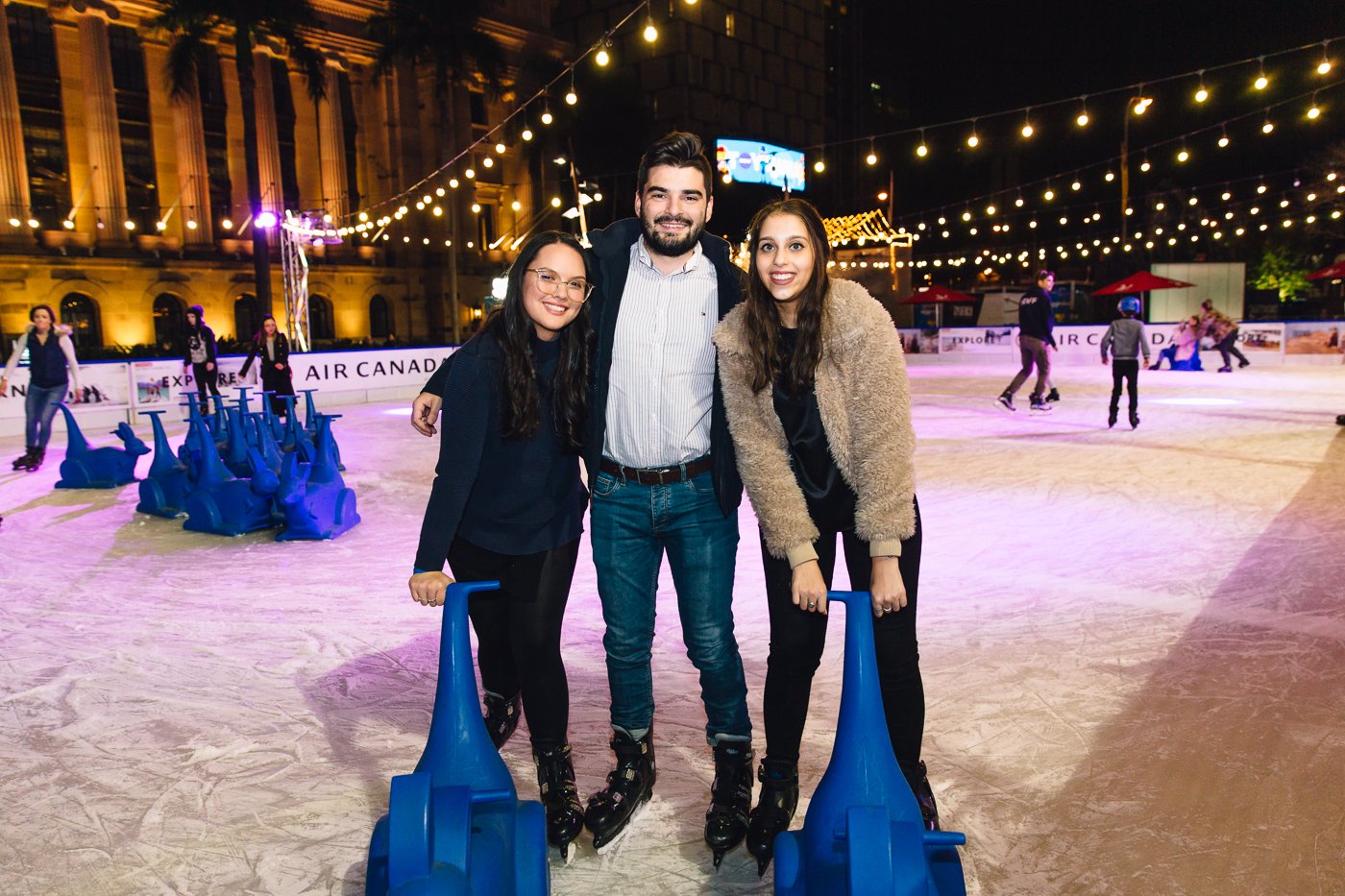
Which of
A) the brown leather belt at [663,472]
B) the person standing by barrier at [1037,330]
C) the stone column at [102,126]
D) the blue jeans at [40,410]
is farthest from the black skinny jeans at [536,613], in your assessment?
the stone column at [102,126]

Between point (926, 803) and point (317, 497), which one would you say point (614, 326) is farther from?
point (317, 497)

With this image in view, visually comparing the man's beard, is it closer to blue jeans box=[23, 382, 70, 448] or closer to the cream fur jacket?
the cream fur jacket

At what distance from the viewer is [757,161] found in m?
35.3

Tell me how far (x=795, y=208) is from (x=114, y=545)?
5421 mm

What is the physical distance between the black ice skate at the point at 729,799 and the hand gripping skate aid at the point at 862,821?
46 centimetres

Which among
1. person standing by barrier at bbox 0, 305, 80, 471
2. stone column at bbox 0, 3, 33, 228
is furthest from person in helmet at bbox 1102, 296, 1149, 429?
stone column at bbox 0, 3, 33, 228

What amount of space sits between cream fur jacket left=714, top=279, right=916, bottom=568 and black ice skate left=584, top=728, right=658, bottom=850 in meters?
0.71

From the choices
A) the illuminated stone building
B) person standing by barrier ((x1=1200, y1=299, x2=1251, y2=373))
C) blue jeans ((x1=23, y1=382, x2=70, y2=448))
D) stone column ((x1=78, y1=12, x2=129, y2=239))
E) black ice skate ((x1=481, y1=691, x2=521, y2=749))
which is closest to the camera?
black ice skate ((x1=481, y1=691, x2=521, y2=749))

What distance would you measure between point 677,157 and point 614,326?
430 mm

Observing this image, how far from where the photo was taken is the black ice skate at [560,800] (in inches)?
84.7

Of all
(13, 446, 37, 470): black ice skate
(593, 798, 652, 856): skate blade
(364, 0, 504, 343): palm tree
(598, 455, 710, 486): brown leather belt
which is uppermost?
(364, 0, 504, 343): palm tree

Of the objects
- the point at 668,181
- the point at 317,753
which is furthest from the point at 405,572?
the point at 668,181

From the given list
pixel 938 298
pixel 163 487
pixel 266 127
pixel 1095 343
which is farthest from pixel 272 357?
pixel 266 127

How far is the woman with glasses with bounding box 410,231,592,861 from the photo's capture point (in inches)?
82.8
